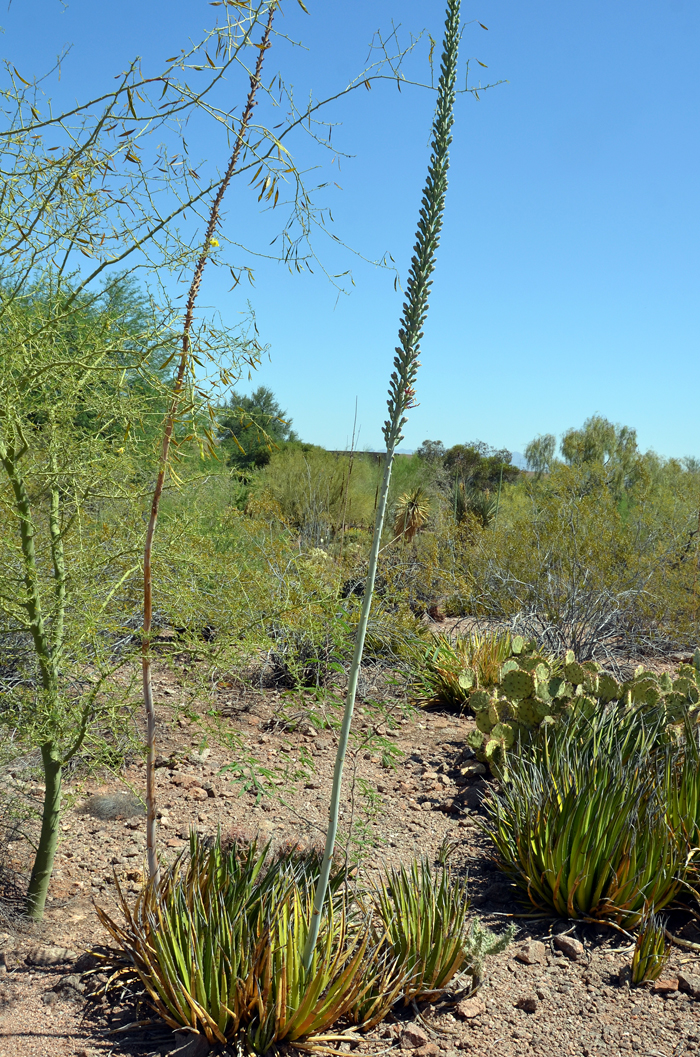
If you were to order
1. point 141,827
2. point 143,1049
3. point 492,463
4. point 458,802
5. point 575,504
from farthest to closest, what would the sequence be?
point 492,463 → point 575,504 → point 458,802 → point 141,827 → point 143,1049

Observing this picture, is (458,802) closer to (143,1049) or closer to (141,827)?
(141,827)

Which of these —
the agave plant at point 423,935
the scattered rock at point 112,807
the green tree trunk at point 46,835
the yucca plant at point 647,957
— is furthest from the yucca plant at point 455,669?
the green tree trunk at point 46,835

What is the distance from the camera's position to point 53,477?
2994 millimetres

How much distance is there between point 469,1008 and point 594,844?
938mm

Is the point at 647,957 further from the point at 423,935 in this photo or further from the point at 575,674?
the point at 575,674

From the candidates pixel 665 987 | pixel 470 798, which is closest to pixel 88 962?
pixel 665 987

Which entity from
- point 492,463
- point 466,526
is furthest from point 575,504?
point 492,463

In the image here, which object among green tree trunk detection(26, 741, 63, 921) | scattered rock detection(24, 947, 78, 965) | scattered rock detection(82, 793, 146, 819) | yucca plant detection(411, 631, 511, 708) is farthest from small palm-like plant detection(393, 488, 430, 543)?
scattered rock detection(24, 947, 78, 965)

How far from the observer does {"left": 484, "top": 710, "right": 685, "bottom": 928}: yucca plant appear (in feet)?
11.6

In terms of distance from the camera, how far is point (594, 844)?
352 centimetres

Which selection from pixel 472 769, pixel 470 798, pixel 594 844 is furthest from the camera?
pixel 472 769

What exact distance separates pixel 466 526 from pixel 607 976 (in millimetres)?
9200

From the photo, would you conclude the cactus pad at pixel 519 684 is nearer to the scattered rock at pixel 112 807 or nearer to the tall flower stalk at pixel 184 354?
the scattered rock at pixel 112 807

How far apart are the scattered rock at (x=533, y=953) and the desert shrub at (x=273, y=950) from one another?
29cm
